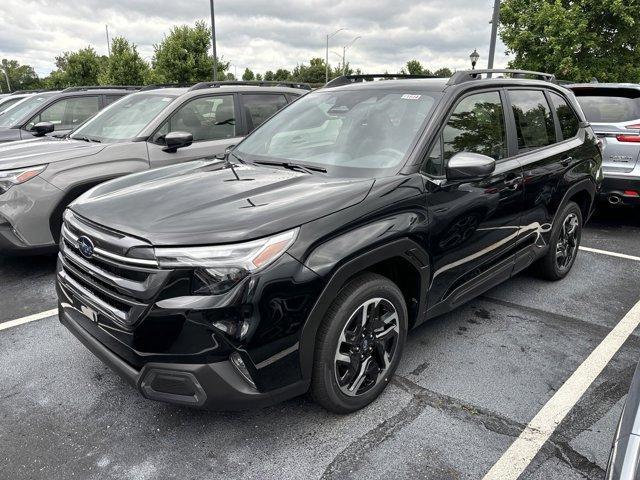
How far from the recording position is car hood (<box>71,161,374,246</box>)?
2.19 m

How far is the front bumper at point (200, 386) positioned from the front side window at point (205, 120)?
3.48 m

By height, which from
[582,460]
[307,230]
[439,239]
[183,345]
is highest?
[307,230]

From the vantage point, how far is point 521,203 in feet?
11.9

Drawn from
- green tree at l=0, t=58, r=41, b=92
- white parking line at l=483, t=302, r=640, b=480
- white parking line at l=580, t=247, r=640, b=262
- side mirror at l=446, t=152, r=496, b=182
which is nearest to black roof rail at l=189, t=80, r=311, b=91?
side mirror at l=446, t=152, r=496, b=182

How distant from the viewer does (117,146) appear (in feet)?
16.3

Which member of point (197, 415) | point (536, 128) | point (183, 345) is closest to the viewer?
point (183, 345)

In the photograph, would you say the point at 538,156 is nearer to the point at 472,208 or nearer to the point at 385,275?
the point at 472,208

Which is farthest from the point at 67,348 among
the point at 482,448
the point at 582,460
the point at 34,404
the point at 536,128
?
the point at 536,128

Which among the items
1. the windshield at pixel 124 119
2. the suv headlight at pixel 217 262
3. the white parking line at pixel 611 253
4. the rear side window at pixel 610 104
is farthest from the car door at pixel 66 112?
the white parking line at pixel 611 253

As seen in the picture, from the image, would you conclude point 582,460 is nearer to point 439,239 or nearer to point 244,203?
point 439,239

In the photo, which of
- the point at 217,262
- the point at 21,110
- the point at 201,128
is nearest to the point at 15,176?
the point at 201,128

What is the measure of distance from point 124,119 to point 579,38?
1871 centimetres

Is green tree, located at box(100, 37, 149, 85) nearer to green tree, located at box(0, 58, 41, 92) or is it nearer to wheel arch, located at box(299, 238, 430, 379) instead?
wheel arch, located at box(299, 238, 430, 379)

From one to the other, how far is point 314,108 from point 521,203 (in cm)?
169
